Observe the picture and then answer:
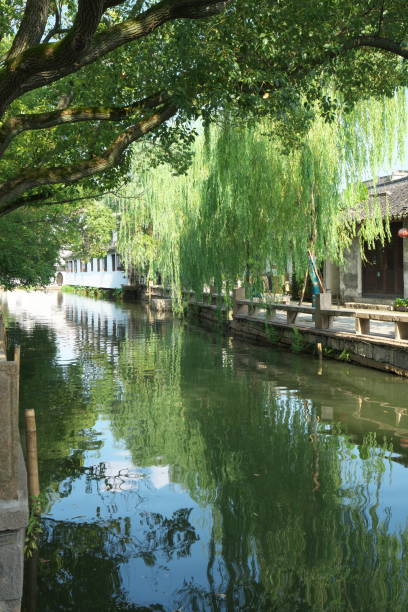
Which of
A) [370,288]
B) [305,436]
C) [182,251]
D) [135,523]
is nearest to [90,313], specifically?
[182,251]

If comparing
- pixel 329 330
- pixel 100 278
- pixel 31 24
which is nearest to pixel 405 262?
pixel 329 330

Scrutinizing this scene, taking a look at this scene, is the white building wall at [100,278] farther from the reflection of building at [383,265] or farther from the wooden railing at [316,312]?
the reflection of building at [383,265]

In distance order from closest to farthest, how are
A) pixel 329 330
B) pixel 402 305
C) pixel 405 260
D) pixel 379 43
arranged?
1. pixel 379 43
2. pixel 329 330
3. pixel 402 305
4. pixel 405 260

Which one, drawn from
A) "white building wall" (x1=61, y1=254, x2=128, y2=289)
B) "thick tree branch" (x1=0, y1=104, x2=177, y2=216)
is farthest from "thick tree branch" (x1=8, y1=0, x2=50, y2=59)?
"white building wall" (x1=61, y1=254, x2=128, y2=289)

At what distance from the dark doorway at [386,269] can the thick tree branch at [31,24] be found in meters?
15.4

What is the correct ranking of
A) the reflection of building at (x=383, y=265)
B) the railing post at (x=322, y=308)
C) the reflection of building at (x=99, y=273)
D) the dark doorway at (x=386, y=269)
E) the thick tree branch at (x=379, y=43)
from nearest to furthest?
1. the thick tree branch at (x=379, y=43)
2. the railing post at (x=322, y=308)
3. the reflection of building at (x=383, y=265)
4. the dark doorway at (x=386, y=269)
5. the reflection of building at (x=99, y=273)

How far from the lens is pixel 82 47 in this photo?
5.30 metres

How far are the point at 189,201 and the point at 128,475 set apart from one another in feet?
48.9

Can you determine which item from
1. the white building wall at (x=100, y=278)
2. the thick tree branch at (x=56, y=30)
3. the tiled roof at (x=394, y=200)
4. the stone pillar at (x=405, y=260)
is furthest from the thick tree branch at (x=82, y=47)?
the white building wall at (x=100, y=278)

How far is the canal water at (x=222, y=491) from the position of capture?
456 cm

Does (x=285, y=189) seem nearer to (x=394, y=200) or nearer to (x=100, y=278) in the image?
(x=394, y=200)

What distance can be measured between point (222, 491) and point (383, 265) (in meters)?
16.1

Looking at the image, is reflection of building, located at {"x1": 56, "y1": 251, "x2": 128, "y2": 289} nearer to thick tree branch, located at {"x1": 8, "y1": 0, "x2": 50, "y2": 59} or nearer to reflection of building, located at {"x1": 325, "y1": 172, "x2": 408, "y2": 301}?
reflection of building, located at {"x1": 325, "y1": 172, "x2": 408, "y2": 301}

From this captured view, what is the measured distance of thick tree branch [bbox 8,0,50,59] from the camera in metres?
5.55
